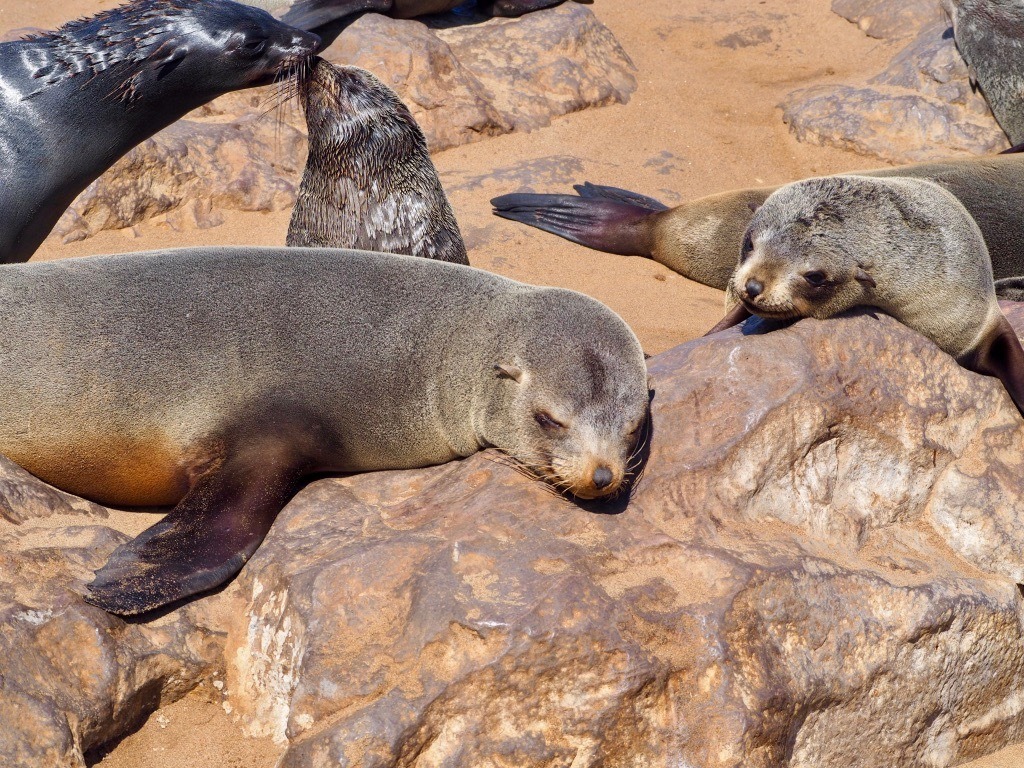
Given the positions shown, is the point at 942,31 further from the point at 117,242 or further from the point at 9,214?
the point at 9,214

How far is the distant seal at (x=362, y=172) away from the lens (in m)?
6.25

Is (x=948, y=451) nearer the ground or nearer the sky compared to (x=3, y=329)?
nearer the ground

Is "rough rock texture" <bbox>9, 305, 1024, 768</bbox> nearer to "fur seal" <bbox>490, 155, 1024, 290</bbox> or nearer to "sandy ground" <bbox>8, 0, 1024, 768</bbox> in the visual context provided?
"sandy ground" <bbox>8, 0, 1024, 768</bbox>

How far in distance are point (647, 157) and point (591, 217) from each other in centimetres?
159

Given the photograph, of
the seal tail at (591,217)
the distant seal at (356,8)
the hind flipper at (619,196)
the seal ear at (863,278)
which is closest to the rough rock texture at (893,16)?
the distant seal at (356,8)

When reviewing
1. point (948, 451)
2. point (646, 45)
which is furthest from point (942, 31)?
point (948, 451)

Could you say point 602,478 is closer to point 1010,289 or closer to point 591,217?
point 1010,289

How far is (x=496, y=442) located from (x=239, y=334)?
1098 millimetres

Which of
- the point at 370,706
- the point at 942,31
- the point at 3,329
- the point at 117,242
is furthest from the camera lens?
the point at 942,31

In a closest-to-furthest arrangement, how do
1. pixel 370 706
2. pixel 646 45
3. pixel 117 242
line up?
1. pixel 370 706
2. pixel 117 242
3. pixel 646 45

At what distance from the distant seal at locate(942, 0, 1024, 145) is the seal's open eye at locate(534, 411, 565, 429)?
688 cm

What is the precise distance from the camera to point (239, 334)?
4.33 metres

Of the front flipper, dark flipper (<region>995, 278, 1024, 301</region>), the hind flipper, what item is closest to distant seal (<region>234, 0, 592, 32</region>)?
the hind flipper

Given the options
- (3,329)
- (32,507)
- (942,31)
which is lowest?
(942,31)
